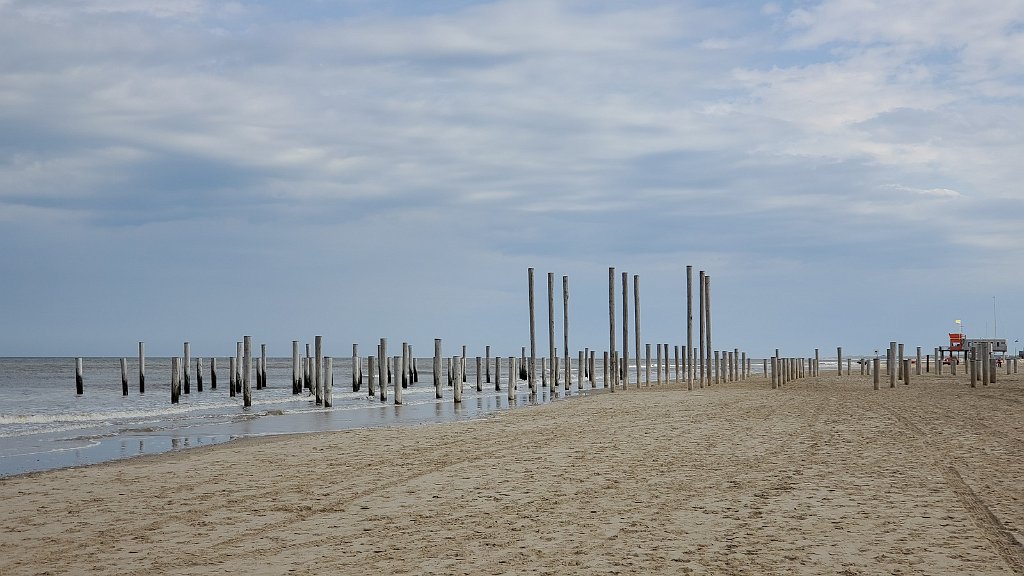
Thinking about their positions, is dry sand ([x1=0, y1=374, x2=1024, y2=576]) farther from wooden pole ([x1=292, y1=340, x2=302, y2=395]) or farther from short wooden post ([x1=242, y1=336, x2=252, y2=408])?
wooden pole ([x1=292, y1=340, x2=302, y2=395])

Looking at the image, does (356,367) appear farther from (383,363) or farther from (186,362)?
(186,362)

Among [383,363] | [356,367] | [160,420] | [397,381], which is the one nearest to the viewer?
[160,420]

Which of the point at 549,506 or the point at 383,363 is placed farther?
the point at 383,363

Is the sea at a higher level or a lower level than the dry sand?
lower

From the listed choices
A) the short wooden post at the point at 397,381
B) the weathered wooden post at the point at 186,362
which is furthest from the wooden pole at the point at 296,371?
the short wooden post at the point at 397,381

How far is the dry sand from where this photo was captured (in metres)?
6.06

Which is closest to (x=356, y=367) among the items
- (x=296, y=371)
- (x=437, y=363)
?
(x=296, y=371)

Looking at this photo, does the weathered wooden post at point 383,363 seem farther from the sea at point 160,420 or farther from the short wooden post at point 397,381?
the short wooden post at point 397,381

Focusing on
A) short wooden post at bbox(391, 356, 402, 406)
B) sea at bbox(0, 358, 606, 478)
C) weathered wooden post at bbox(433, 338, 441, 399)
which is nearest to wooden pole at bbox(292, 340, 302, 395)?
sea at bbox(0, 358, 606, 478)

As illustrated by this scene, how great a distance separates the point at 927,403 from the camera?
21062mm

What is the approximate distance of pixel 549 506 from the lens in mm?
7957

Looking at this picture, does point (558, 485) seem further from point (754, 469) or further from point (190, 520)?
point (190, 520)

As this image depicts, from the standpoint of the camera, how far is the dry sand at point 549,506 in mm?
6062

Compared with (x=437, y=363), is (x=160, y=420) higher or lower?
lower
